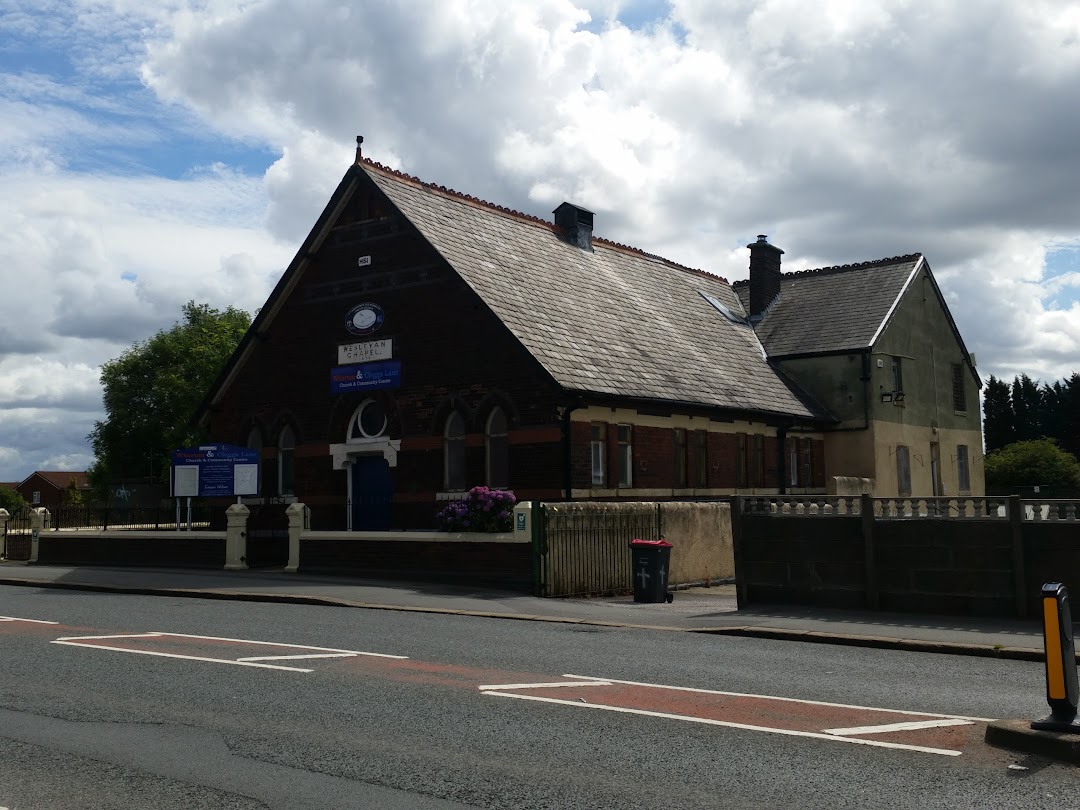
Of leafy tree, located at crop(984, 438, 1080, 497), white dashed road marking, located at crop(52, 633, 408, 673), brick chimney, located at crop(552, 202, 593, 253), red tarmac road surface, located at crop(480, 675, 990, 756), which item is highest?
brick chimney, located at crop(552, 202, 593, 253)

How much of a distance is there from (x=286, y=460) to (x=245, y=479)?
304 cm

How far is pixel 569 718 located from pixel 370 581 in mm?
13543

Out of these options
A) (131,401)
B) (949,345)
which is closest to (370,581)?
(949,345)

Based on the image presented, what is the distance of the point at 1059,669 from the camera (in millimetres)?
7258

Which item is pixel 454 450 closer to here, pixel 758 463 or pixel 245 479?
pixel 245 479

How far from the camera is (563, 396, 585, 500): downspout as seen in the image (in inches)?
910

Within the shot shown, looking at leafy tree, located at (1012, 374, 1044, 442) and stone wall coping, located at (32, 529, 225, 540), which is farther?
leafy tree, located at (1012, 374, 1044, 442)

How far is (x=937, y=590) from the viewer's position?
600 inches

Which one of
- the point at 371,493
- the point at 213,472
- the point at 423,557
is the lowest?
the point at 423,557

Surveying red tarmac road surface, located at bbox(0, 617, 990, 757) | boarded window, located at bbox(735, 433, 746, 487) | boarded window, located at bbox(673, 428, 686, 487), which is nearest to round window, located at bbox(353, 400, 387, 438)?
boarded window, located at bbox(673, 428, 686, 487)

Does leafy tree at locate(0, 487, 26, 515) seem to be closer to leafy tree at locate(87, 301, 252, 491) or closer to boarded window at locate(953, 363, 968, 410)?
leafy tree at locate(87, 301, 252, 491)

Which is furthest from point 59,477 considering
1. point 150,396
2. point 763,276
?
point 763,276

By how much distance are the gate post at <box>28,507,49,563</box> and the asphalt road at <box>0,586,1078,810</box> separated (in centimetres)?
1677

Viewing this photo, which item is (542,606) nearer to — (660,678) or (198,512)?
(660,678)
